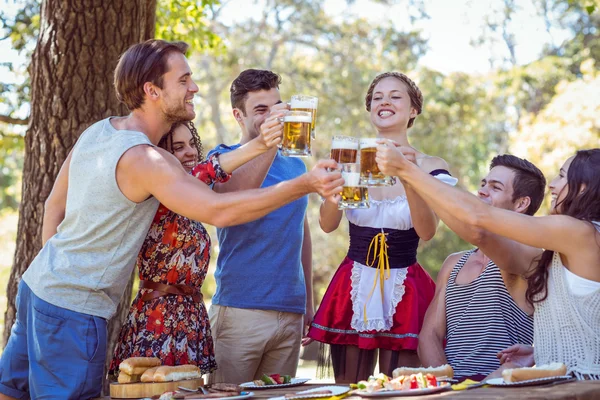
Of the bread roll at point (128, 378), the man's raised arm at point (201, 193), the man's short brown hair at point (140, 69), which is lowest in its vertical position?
the bread roll at point (128, 378)

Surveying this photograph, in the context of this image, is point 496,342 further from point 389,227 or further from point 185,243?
point 185,243

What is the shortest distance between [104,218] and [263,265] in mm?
1180

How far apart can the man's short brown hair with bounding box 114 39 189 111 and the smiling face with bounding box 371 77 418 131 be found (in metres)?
1.23

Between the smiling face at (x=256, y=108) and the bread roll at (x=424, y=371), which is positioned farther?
the smiling face at (x=256, y=108)

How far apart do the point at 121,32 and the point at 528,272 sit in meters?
3.09

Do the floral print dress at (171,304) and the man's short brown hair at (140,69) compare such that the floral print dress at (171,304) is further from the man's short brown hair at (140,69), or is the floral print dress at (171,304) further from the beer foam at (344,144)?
the beer foam at (344,144)

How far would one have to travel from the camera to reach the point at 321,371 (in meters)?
4.64

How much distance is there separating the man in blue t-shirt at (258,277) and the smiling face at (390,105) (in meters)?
0.59

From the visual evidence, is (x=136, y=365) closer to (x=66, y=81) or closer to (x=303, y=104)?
(x=303, y=104)

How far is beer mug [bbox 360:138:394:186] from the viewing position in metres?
3.39

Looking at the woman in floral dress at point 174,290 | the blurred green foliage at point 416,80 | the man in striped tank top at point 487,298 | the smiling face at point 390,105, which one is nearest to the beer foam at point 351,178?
the woman in floral dress at point 174,290

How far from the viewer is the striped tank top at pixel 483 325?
402cm

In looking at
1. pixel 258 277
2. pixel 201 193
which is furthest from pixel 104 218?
pixel 258 277

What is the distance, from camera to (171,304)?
377 centimetres
